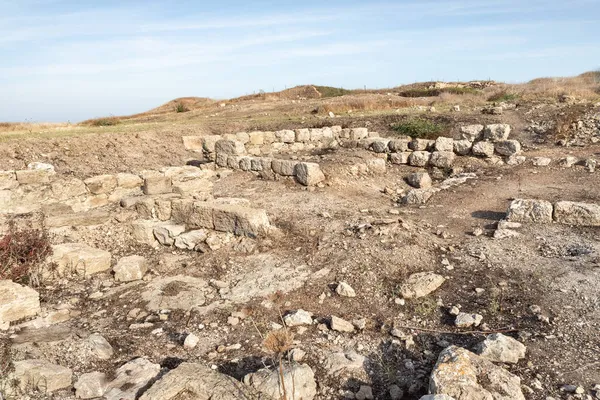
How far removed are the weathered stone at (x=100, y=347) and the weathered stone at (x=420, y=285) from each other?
319 centimetres

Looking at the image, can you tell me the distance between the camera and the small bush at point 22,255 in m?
6.27

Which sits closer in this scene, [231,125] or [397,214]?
[397,214]

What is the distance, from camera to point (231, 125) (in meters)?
15.9

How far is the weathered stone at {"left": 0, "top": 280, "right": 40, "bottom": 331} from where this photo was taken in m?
5.30

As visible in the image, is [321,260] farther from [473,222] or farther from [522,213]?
[522,213]

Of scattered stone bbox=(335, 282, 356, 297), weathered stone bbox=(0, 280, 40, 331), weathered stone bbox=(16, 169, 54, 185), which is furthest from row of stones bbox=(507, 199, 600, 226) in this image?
weathered stone bbox=(16, 169, 54, 185)

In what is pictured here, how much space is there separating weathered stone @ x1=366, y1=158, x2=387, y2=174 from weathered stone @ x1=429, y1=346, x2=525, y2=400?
7.44 meters

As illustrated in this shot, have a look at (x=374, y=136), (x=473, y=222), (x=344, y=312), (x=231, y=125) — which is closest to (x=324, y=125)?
(x=374, y=136)

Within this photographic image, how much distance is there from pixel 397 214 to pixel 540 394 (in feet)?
15.6

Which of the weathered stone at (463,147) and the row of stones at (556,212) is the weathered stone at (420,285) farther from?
the weathered stone at (463,147)

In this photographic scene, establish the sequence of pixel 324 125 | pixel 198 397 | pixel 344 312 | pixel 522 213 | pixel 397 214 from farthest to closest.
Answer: pixel 324 125 → pixel 397 214 → pixel 522 213 → pixel 344 312 → pixel 198 397

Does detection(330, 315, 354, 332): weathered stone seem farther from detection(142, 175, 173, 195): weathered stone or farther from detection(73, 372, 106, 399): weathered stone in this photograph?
detection(142, 175, 173, 195): weathered stone

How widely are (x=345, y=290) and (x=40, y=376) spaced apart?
3.17 m

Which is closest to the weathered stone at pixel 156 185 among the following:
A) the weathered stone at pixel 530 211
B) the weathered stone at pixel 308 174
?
the weathered stone at pixel 308 174
